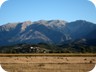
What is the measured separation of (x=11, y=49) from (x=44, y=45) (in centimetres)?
1010

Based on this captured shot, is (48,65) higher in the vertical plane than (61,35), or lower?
higher

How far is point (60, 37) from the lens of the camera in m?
43.8

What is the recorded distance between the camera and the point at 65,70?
11.4 m

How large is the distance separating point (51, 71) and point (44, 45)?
2984cm

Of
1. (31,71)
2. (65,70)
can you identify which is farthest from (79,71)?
(31,71)

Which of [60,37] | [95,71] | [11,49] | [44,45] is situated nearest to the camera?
[95,71]

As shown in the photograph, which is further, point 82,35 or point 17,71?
point 82,35

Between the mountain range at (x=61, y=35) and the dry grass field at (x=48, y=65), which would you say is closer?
the dry grass field at (x=48, y=65)

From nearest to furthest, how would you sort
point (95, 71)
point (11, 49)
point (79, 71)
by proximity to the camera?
point (95, 71), point (79, 71), point (11, 49)

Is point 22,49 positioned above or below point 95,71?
below

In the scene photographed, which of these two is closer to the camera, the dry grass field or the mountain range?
the dry grass field

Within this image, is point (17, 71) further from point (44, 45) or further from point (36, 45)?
point (44, 45)

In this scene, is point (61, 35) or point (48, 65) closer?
point (48, 65)

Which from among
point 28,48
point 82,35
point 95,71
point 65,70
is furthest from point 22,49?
point 95,71
